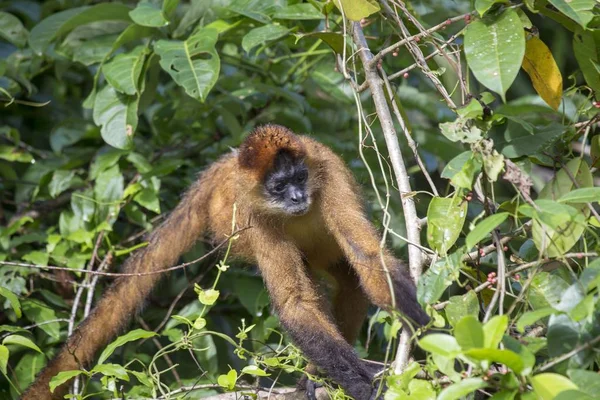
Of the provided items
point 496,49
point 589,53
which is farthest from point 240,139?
point 496,49

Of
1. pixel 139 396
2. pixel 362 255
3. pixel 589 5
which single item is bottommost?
pixel 139 396

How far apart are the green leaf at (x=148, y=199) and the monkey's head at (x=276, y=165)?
2.82 ft

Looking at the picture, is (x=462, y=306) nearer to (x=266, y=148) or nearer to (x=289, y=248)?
(x=289, y=248)

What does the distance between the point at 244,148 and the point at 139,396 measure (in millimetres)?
1559

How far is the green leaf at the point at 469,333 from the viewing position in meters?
2.45

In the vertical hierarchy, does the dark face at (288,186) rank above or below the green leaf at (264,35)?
below

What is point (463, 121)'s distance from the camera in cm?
308

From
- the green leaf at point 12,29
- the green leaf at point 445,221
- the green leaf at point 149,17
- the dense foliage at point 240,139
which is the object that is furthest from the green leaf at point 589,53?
the green leaf at point 12,29

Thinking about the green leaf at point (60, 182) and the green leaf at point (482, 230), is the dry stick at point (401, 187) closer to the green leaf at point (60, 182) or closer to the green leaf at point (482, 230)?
the green leaf at point (482, 230)

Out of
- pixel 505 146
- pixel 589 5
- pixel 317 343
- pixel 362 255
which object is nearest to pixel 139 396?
pixel 317 343

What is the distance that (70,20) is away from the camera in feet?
17.8

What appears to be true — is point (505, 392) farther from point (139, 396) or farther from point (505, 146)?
point (139, 396)

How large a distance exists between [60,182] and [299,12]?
2093mm

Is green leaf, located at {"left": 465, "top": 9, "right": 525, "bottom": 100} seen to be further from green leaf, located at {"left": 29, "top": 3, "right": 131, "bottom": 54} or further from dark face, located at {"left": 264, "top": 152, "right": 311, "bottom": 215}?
green leaf, located at {"left": 29, "top": 3, "right": 131, "bottom": 54}
